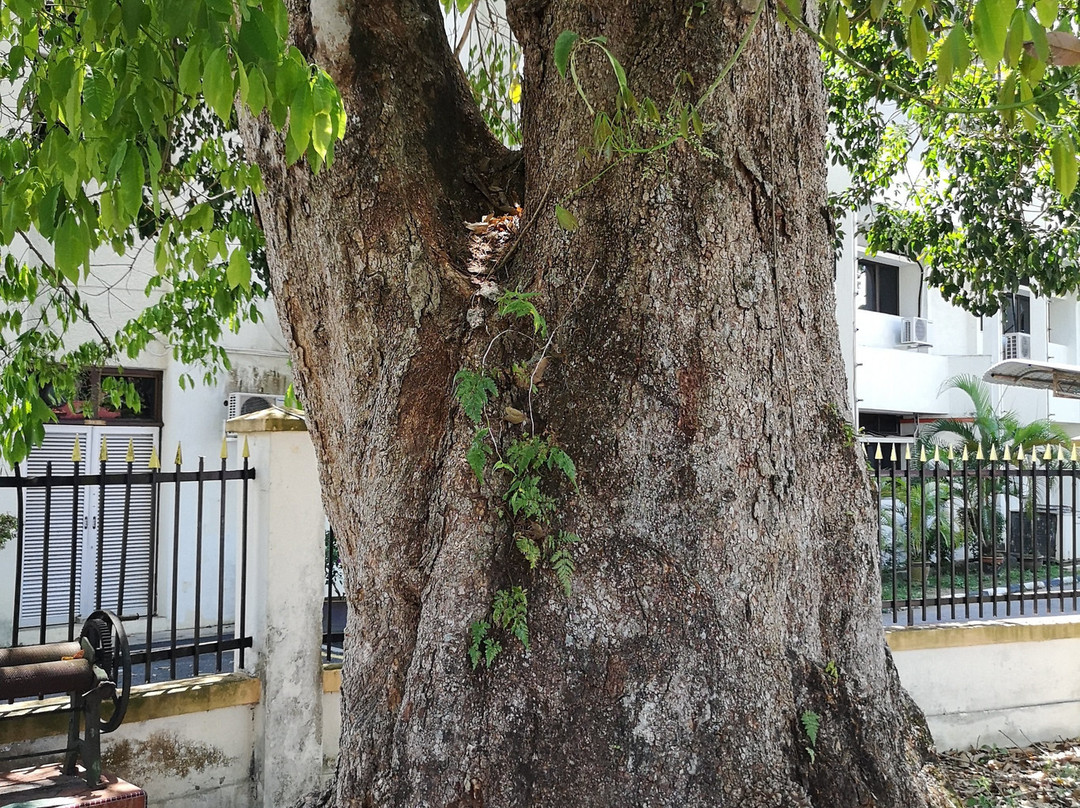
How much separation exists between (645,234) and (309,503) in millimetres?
3528

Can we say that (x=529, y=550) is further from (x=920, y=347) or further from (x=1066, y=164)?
(x=920, y=347)

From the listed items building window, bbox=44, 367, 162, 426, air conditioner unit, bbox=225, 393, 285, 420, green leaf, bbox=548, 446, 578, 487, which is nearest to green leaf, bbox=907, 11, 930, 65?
green leaf, bbox=548, 446, 578, 487

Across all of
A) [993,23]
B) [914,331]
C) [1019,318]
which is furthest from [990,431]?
[993,23]

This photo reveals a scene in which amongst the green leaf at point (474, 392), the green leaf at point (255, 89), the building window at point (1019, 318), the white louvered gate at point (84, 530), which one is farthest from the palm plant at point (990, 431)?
the green leaf at point (255, 89)

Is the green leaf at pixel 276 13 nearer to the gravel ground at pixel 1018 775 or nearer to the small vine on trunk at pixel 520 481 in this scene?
the small vine on trunk at pixel 520 481


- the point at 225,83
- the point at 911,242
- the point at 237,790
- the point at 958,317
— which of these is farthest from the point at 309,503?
the point at 958,317

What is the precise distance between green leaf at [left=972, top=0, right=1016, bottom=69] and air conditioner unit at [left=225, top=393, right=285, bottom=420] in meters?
10.4

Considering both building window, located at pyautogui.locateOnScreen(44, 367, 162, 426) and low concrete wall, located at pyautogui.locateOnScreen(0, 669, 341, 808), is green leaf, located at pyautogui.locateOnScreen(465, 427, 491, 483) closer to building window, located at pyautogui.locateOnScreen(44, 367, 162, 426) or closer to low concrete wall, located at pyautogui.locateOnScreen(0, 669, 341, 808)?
low concrete wall, located at pyautogui.locateOnScreen(0, 669, 341, 808)

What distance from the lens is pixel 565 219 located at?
305 centimetres

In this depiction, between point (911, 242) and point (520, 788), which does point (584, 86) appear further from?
point (911, 242)

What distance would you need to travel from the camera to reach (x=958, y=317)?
20.6 meters

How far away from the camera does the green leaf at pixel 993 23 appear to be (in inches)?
79.1

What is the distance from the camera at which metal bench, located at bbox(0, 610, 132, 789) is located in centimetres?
446

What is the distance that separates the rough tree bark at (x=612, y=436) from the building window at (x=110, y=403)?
26.1ft
